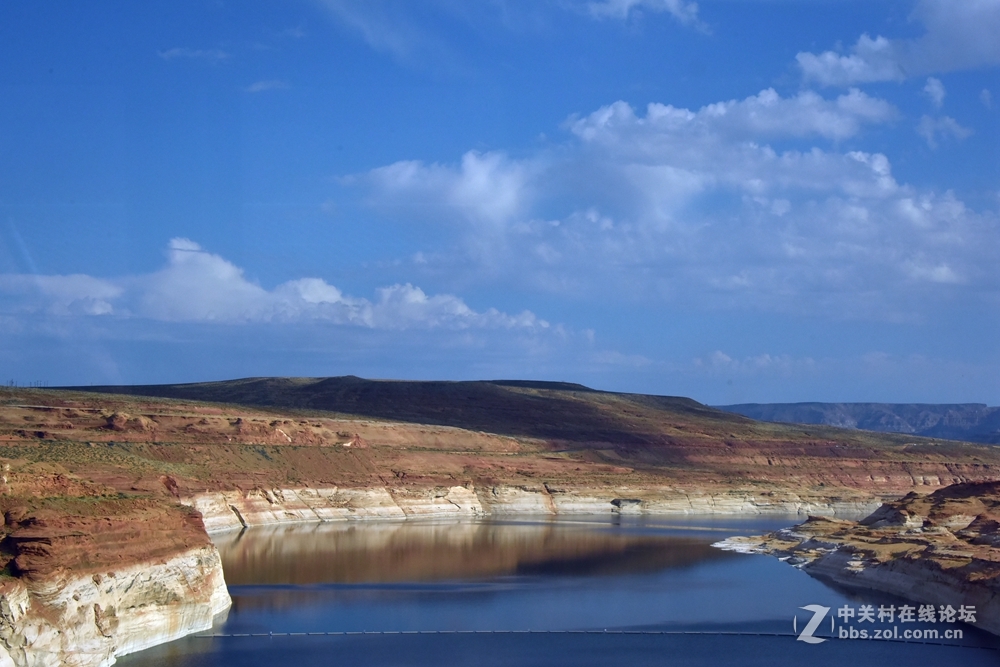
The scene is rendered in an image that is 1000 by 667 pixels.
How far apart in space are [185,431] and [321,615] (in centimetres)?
4400

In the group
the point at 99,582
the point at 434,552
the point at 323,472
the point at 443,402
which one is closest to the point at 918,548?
the point at 434,552

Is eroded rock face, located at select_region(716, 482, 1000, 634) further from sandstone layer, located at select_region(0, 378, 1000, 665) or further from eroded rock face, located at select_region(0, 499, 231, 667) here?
eroded rock face, located at select_region(0, 499, 231, 667)

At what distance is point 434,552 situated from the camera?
194ft

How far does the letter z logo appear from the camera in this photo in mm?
36372

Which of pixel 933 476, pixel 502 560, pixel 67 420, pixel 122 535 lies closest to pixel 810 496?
pixel 933 476

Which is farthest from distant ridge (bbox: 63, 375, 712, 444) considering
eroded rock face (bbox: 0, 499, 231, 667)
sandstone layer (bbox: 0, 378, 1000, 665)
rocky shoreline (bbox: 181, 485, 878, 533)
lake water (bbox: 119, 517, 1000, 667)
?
eroded rock face (bbox: 0, 499, 231, 667)

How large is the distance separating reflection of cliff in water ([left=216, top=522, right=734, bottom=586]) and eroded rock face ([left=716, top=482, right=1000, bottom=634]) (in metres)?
5.82

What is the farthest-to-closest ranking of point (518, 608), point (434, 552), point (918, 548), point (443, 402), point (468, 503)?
point (443, 402) → point (468, 503) → point (434, 552) → point (918, 548) → point (518, 608)

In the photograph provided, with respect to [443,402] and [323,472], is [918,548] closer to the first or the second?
[323,472]

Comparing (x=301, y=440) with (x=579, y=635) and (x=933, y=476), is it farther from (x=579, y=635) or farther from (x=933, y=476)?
(x=933, y=476)

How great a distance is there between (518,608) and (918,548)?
21.7 metres

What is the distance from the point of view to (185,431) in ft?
259

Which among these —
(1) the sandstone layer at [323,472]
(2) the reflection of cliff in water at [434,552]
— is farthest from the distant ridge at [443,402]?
(2) the reflection of cliff in water at [434,552]

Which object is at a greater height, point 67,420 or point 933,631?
point 67,420
